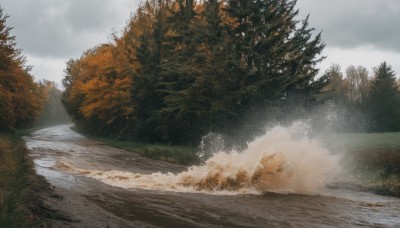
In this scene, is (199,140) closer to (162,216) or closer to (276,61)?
(276,61)

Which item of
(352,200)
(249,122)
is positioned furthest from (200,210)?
(249,122)

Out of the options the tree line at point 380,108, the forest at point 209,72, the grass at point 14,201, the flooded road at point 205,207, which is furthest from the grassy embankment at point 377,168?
the tree line at point 380,108

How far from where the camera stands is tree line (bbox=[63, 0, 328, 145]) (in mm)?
28938

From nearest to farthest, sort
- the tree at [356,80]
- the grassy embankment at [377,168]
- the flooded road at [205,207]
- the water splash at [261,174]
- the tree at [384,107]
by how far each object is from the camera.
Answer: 1. the flooded road at [205,207]
2. the water splash at [261,174]
3. the grassy embankment at [377,168]
4. the tree at [384,107]
5. the tree at [356,80]

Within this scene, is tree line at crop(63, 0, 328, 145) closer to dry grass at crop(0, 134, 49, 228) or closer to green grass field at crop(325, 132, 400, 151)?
green grass field at crop(325, 132, 400, 151)

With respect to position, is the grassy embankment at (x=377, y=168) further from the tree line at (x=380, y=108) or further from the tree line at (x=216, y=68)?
the tree line at (x=380, y=108)

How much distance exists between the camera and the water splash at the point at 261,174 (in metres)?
17.0

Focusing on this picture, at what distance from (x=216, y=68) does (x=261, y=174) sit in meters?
13.6

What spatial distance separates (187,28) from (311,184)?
2407cm

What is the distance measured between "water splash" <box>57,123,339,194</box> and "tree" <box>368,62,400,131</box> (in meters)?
45.5

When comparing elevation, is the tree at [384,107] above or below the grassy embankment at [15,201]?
above

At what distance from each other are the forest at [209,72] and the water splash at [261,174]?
8.57 m

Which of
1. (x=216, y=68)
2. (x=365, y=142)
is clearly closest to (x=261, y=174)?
(x=216, y=68)

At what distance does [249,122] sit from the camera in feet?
93.9
